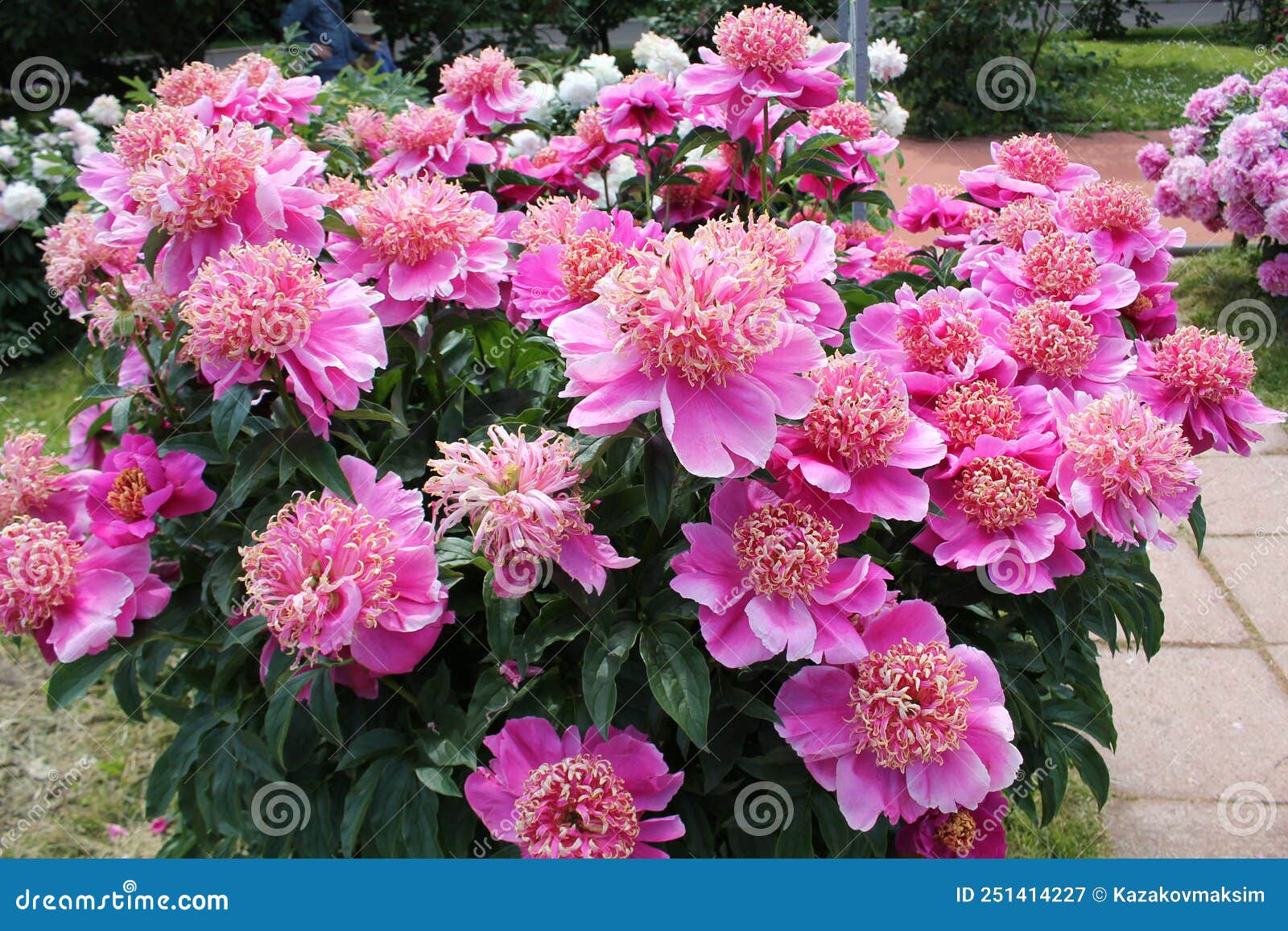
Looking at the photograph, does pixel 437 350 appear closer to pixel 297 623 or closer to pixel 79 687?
pixel 297 623

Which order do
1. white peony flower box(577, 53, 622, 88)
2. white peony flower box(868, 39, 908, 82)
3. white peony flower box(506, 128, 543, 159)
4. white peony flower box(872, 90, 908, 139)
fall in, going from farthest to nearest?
white peony flower box(868, 39, 908, 82)
white peony flower box(872, 90, 908, 139)
white peony flower box(577, 53, 622, 88)
white peony flower box(506, 128, 543, 159)

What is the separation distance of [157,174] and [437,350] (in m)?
0.43

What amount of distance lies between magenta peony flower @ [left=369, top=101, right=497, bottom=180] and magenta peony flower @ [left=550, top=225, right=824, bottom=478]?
2.98 feet

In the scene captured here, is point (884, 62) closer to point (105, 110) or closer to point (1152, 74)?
point (105, 110)

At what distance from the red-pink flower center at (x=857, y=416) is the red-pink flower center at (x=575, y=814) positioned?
0.46m

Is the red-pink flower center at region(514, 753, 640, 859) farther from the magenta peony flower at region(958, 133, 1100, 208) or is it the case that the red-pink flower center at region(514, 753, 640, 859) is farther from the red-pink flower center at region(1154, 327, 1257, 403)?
the magenta peony flower at region(958, 133, 1100, 208)

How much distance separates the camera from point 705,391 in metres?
1.07

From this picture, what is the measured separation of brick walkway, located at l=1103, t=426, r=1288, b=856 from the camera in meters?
2.71

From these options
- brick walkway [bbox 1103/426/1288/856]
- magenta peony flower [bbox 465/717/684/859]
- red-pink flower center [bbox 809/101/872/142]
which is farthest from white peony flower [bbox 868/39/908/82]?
magenta peony flower [bbox 465/717/684/859]

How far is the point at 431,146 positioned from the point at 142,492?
2.63 feet

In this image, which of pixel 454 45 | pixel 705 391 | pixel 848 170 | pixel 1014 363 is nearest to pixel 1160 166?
pixel 848 170

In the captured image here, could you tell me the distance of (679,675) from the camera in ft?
3.89

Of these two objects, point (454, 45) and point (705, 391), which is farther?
point (454, 45)

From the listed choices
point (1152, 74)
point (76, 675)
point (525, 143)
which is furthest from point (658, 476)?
point (1152, 74)
